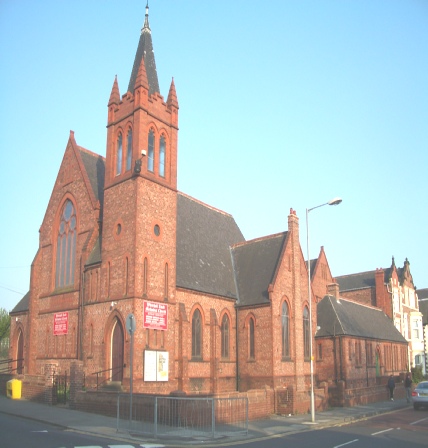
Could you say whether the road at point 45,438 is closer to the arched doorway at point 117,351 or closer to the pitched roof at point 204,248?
the arched doorway at point 117,351

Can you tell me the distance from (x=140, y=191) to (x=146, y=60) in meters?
8.87

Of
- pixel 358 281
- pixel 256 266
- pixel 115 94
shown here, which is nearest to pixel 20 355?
pixel 256 266

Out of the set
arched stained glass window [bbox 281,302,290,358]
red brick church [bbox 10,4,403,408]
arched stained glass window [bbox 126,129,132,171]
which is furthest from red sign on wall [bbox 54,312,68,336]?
arched stained glass window [bbox 281,302,290,358]

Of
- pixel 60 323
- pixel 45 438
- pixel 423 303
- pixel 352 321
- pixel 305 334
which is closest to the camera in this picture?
pixel 45 438

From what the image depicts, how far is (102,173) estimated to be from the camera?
33812 mm

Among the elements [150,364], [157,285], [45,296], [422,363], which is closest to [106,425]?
[150,364]

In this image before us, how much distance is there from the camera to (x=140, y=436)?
1677cm

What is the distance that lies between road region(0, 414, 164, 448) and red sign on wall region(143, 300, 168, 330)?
8347 millimetres

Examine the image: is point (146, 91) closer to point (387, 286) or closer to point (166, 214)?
point (166, 214)

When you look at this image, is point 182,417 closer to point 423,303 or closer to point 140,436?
point 140,436

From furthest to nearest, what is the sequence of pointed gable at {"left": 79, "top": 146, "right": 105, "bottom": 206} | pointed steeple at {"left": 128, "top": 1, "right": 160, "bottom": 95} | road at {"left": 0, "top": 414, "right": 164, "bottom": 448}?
1. pointed gable at {"left": 79, "top": 146, "right": 105, "bottom": 206}
2. pointed steeple at {"left": 128, "top": 1, "right": 160, "bottom": 95}
3. road at {"left": 0, "top": 414, "right": 164, "bottom": 448}

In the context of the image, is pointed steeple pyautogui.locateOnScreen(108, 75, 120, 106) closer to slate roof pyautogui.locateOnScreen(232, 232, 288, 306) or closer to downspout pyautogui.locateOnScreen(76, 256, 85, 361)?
downspout pyautogui.locateOnScreen(76, 256, 85, 361)

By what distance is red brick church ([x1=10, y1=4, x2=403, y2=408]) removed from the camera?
26781 millimetres

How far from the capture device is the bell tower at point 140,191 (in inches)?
1056
